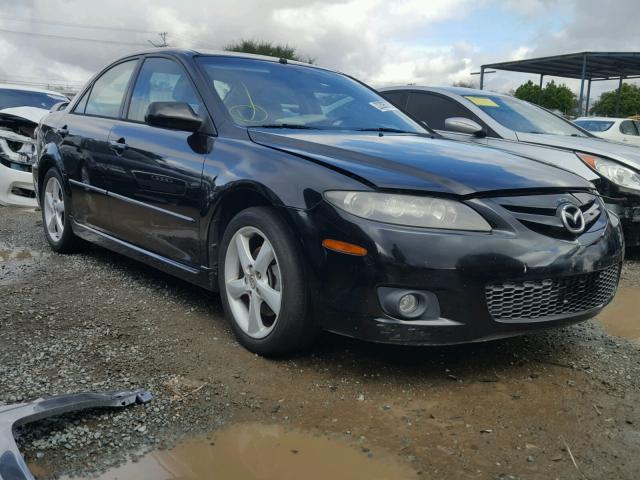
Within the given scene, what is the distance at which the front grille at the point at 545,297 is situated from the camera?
2.68 metres

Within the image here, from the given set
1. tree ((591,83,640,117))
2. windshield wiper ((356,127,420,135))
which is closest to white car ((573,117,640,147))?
windshield wiper ((356,127,420,135))

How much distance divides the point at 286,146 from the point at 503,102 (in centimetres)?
415

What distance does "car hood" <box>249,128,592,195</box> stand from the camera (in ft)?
8.96

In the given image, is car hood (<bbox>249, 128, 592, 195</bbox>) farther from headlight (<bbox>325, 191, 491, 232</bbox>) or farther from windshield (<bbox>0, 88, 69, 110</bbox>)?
windshield (<bbox>0, 88, 69, 110</bbox>)

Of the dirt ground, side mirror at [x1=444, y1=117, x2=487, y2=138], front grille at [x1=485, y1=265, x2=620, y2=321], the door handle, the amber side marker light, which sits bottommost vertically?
the dirt ground

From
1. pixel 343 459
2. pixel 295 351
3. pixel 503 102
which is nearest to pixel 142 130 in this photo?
pixel 295 351

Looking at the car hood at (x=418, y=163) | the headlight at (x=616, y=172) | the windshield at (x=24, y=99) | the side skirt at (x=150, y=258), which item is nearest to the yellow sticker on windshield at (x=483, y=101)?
the headlight at (x=616, y=172)

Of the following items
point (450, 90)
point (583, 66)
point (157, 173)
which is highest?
point (583, 66)

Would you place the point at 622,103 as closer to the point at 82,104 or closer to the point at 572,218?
the point at 82,104

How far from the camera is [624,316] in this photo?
4.02 metres

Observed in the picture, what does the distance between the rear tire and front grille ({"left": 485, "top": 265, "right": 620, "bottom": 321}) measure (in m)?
3.50

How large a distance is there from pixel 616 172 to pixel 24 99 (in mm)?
8683

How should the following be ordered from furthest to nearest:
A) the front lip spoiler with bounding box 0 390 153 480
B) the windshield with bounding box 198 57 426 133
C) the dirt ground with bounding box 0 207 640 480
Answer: the windshield with bounding box 198 57 426 133
the dirt ground with bounding box 0 207 640 480
the front lip spoiler with bounding box 0 390 153 480

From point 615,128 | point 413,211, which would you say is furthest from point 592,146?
point 615,128
